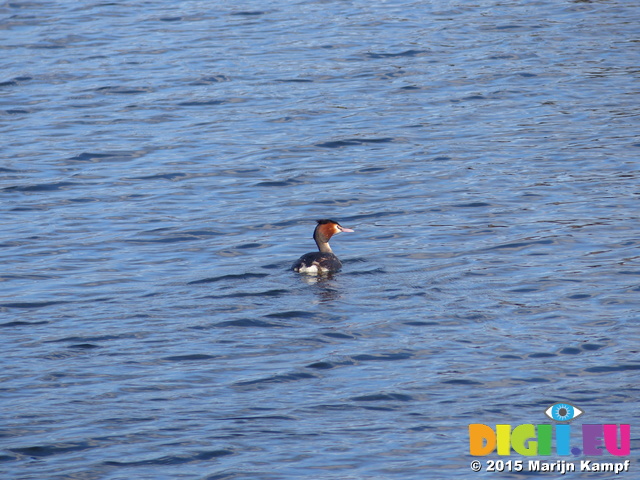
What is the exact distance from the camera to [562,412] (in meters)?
9.38

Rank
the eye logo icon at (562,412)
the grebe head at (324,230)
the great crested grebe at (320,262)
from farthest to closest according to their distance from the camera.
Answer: the grebe head at (324,230) → the great crested grebe at (320,262) → the eye logo icon at (562,412)

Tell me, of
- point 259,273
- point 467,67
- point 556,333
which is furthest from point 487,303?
point 467,67

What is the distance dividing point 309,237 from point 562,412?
6390 mm

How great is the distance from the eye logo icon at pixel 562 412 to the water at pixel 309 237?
8cm

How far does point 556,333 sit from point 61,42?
18753 mm

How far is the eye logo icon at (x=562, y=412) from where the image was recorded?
9.28 meters

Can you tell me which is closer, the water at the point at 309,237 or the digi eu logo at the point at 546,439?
the digi eu logo at the point at 546,439

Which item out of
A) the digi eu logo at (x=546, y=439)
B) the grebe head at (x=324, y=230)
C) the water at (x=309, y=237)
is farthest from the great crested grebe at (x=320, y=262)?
the digi eu logo at (x=546, y=439)

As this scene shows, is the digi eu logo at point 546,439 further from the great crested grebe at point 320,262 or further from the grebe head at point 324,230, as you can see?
the grebe head at point 324,230

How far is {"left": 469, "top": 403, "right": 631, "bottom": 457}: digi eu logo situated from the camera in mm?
8828

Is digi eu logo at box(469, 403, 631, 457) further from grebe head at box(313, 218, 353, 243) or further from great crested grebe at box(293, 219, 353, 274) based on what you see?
grebe head at box(313, 218, 353, 243)

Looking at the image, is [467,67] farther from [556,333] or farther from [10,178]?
[556,333]

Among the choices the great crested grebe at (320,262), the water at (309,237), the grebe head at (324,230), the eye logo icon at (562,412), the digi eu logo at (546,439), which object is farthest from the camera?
the grebe head at (324,230)

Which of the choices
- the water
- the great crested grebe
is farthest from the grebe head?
the water
